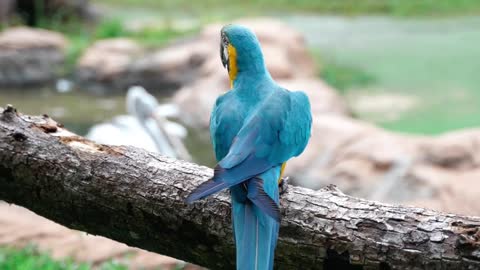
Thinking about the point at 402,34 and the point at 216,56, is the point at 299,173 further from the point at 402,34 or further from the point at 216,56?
the point at 402,34

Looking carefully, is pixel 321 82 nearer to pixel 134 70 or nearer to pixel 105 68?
pixel 134 70

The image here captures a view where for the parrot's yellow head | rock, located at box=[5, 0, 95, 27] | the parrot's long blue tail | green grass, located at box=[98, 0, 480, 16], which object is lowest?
the parrot's long blue tail

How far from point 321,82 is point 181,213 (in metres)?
5.50

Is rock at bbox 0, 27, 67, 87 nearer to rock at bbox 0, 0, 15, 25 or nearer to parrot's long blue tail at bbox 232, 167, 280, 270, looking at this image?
rock at bbox 0, 0, 15, 25

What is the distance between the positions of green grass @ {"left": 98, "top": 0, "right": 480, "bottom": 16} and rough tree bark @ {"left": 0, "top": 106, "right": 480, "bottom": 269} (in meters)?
10.6

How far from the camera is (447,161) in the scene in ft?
13.4

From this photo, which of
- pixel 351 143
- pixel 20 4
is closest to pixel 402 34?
pixel 20 4

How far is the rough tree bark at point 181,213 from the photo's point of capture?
153 cm

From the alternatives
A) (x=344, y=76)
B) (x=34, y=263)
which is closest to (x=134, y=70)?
(x=344, y=76)

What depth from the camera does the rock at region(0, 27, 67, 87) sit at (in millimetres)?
7879

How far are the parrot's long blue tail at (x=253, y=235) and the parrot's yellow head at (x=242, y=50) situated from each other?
358 mm

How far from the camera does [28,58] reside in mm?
8000

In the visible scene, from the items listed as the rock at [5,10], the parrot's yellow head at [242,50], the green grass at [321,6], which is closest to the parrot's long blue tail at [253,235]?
the parrot's yellow head at [242,50]

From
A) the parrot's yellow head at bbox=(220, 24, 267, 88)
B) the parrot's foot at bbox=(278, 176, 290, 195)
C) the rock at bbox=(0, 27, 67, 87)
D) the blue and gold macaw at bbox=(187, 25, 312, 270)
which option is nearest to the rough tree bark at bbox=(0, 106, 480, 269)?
the parrot's foot at bbox=(278, 176, 290, 195)
